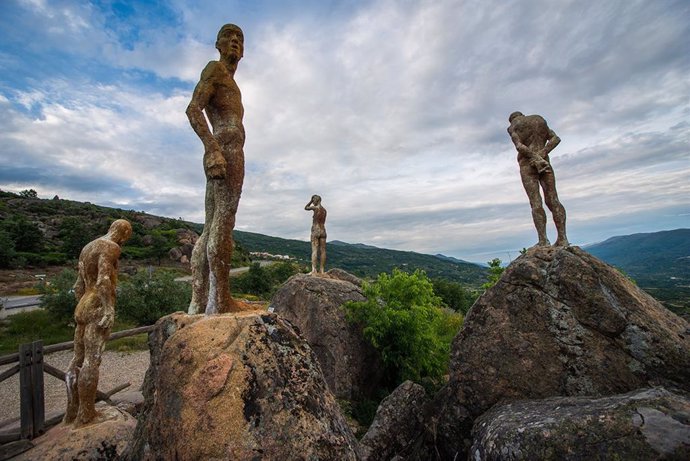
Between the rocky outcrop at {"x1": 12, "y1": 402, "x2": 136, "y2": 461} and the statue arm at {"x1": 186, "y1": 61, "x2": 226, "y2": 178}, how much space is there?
4885 mm

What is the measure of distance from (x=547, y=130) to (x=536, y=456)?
22.3ft

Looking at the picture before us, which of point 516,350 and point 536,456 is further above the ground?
point 516,350

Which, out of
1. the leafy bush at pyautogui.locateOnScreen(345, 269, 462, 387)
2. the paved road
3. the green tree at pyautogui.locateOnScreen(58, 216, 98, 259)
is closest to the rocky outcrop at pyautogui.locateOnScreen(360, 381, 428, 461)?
the leafy bush at pyautogui.locateOnScreen(345, 269, 462, 387)

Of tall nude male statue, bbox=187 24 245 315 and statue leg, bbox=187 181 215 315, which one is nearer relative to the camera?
tall nude male statue, bbox=187 24 245 315

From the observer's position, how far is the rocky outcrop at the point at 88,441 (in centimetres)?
559

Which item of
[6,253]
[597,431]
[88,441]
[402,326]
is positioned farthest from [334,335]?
[6,253]

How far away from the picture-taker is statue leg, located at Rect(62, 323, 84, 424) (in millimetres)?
6219

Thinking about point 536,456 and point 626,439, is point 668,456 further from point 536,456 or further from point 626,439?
point 536,456

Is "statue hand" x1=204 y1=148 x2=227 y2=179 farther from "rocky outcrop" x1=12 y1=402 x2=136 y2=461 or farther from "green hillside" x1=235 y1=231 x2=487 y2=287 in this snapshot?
"green hillside" x1=235 y1=231 x2=487 y2=287

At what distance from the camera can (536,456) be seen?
346 centimetres

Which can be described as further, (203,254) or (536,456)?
(203,254)

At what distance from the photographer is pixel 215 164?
421 cm

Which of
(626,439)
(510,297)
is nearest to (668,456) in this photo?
(626,439)

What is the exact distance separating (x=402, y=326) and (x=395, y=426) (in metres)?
4.26
